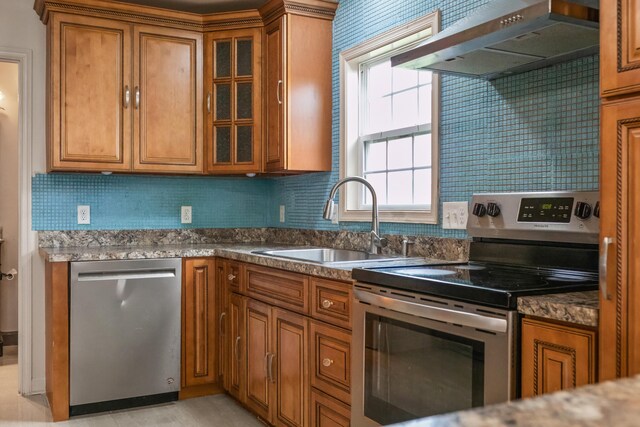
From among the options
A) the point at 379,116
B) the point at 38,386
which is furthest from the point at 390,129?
the point at 38,386

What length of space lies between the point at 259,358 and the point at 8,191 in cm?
318

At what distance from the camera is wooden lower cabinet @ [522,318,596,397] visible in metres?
1.39

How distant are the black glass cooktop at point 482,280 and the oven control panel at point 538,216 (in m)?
0.12

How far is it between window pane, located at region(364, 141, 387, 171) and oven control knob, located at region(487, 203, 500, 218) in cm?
107

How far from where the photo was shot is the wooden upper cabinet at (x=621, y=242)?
51.9 inches

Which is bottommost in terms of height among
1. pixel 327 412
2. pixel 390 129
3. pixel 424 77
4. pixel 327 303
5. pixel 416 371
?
pixel 327 412

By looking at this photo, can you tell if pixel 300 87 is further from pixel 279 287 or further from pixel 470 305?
pixel 470 305

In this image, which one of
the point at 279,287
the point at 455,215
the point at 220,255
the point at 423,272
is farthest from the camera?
the point at 220,255

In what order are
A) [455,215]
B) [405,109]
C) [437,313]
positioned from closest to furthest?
[437,313], [455,215], [405,109]

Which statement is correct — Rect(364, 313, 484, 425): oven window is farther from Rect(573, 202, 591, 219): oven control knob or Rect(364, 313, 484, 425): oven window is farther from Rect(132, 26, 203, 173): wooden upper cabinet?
Rect(132, 26, 203, 173): wooden upper cabinet

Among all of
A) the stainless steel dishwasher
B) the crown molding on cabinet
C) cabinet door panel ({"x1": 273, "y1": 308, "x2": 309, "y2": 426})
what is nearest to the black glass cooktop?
cabinet door panel ({"x1": 273, "y1": 308, "x2": 309, "y2": 426})

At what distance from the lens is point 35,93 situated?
146 inches

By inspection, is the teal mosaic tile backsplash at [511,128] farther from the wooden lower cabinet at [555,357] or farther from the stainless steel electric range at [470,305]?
the wooden lower cabinet at [555,357]

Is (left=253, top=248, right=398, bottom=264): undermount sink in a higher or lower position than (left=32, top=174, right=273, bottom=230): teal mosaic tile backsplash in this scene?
lower
